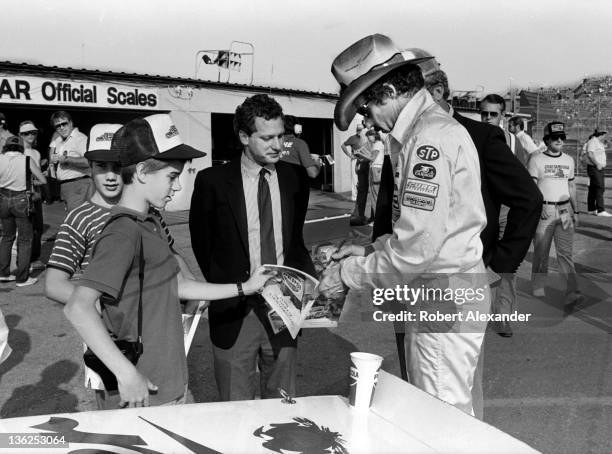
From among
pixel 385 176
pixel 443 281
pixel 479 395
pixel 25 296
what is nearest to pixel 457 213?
pixel 443 281

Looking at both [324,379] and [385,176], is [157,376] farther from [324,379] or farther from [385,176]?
[324,379]

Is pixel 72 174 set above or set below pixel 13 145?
below

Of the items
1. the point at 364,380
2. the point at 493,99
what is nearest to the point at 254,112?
the point at 364,380

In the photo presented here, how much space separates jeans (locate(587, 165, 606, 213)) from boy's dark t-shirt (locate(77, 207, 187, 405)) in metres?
14.3

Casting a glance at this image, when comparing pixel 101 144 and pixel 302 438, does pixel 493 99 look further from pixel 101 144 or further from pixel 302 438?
pixel 302 438

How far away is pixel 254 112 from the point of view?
11.0 ft

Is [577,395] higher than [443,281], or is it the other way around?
[443,281]

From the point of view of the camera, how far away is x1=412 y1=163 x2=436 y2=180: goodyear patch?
232 cm

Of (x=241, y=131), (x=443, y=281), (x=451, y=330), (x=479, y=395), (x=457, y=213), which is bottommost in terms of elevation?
(x=479, y=395)

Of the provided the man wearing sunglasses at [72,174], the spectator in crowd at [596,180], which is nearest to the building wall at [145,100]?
the man wearing sunglasses at [72,174]

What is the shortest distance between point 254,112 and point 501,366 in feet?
10.5

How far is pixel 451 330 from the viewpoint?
99.7 inches

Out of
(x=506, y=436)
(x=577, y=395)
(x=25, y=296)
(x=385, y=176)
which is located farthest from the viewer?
(x=25, y=296)

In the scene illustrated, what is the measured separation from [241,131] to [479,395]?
5.83ft
